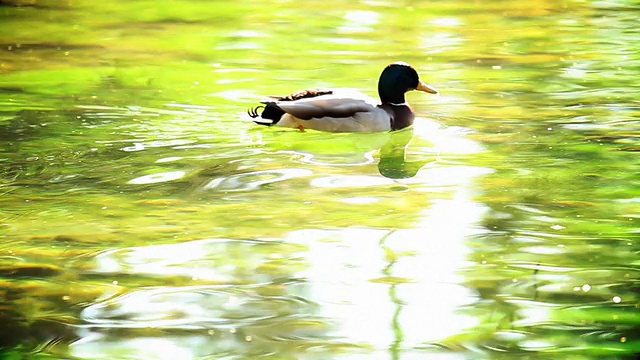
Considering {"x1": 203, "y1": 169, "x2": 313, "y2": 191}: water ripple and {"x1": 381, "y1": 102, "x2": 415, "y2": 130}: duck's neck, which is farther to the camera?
{"x1": 381, "y1": 102, "x2": 415, "y2": 130}: duck's neck

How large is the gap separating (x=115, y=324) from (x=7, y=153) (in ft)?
8.55

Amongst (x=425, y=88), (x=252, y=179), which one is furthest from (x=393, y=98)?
(x=252, y=179)

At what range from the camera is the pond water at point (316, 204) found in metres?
3.85

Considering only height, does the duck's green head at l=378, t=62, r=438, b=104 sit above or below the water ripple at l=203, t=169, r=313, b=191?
above

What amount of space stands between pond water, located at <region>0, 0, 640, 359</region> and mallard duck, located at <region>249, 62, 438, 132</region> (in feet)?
0.29

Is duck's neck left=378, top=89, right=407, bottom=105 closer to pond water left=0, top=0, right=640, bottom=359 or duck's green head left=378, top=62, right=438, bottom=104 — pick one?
duck's green head left=378, top=62, right=438, bottom=104

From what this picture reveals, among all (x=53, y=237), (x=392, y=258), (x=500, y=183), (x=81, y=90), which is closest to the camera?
(x=392, y=258)

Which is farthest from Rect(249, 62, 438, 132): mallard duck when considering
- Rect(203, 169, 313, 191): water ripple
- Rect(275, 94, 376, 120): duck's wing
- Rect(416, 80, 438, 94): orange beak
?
Rect(203, 169, 313, 191): water ripple

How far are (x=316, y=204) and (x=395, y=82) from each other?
6.43 feet

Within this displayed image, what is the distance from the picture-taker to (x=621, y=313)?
3930 mm

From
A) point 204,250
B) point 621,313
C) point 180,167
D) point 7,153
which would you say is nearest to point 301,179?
point 180,167

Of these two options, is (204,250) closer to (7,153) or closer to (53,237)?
(53,237)

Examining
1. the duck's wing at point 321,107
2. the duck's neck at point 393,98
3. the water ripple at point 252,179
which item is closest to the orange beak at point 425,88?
the duck's neck at point 393,98

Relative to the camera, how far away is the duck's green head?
7.00 m
